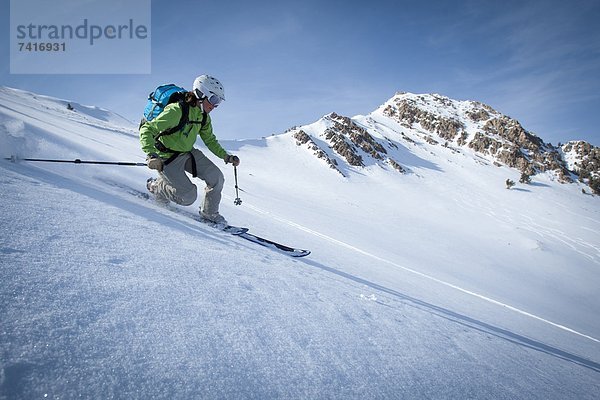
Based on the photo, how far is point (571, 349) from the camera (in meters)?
4.48

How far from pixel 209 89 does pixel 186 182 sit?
5.43 ft

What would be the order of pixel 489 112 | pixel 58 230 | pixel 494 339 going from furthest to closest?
pixel 489 112, pixel 494 339, pixel 58 230

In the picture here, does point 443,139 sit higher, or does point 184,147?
point 443,139

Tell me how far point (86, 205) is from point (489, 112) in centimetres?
11345

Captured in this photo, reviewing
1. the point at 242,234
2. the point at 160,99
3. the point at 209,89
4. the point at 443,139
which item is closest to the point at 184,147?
the point at 160,99

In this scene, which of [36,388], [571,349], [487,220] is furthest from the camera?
[487,220]

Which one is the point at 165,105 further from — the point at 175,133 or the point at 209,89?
the point at 209,89

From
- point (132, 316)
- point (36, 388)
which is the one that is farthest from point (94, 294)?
point (36, 388)

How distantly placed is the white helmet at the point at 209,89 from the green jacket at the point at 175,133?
0.85 ft

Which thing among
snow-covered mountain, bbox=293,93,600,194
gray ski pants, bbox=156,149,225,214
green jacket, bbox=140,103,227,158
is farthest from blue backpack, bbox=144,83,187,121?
snow-covered mountain, bbox=293,93,600,194

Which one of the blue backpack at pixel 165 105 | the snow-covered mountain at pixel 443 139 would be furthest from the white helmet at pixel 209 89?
the snow-covered mountain at pixel 443 139

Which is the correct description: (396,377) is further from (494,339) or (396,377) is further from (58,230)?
(58,230)

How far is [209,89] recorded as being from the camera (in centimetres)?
459

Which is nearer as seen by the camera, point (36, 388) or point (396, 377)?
A: point (36, 388)
